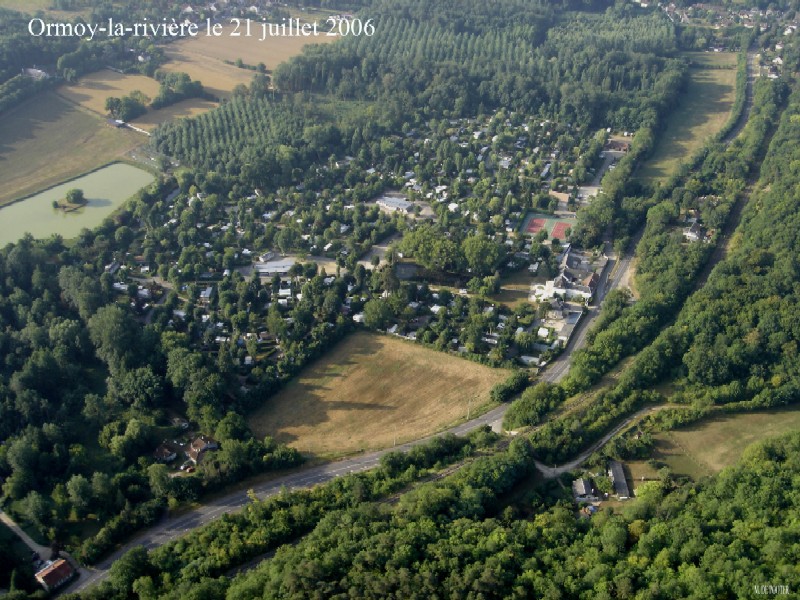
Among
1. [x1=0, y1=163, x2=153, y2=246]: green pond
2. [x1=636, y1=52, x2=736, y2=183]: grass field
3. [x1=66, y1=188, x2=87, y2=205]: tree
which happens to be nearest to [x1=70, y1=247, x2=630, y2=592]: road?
[x1=636, y1=52, x2=736, y2=183]: grass field

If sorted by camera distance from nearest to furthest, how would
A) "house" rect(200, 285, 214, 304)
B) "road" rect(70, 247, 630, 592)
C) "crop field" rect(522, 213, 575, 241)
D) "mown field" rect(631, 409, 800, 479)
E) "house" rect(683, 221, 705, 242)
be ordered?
"road" rect(70, 247, 630, 592), "mown field" rect(631, 409, 800, 479), "house" rect(200, 285, 214, 304), "house" rect(683, 221, 705, 242), "crop field" rect(522, 213, 575, 241)

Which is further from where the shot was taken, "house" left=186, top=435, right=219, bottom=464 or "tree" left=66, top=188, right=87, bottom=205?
"tree" left=66, top=188, right=87, bottom=205

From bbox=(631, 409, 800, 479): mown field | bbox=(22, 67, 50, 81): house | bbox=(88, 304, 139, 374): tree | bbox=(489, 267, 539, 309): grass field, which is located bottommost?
bbox=(631, 409, 800, 479): mown field

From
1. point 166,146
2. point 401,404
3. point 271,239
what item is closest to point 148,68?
point 166,146

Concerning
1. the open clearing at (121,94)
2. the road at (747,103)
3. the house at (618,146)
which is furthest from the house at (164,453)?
the road at (747,103)

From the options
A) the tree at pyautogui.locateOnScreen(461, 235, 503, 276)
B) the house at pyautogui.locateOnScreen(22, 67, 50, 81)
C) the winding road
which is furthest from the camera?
the house at pyautogui.locateOnScreen(22, 67, 50, 81)

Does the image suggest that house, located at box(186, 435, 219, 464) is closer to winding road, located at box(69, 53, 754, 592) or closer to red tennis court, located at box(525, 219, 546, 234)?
winding road, located at box(69, 53, 754, 592)
